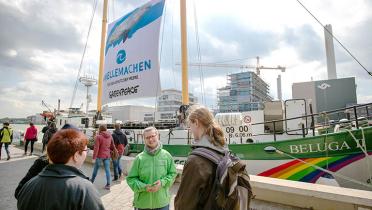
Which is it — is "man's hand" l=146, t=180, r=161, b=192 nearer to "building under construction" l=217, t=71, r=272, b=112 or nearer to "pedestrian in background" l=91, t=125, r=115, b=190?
"pedestrian in background" l=91, t=125, r=115, b=190

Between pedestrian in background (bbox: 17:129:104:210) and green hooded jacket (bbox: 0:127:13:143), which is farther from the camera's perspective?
green hooded jacket (bbox: 0:127:13:143)

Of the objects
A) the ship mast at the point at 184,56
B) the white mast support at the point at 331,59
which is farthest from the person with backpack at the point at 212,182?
the white mast support at the point at 331,59

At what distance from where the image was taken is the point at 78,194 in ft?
4.54

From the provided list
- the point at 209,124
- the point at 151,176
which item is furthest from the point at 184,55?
the point at 209,124

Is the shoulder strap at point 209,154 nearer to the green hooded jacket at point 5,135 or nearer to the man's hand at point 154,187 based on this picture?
the man's hand at point 154,187

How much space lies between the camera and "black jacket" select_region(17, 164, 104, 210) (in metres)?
1.33

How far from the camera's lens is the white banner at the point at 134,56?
410 inches

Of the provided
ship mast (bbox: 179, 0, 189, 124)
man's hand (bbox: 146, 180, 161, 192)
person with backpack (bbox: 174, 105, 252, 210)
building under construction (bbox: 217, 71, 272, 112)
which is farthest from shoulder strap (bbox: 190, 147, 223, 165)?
building under construction (bbox: 217, 71, 272, 112)

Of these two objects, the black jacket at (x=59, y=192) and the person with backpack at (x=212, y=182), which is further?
the person with backpack at (x=212, y=182)

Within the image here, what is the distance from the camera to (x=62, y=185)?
1372 mm

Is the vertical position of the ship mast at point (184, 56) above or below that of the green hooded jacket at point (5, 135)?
above

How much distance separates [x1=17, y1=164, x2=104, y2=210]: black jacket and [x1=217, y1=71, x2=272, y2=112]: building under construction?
294 feet

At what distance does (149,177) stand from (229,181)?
146cm

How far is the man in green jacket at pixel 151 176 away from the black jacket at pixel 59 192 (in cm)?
122
